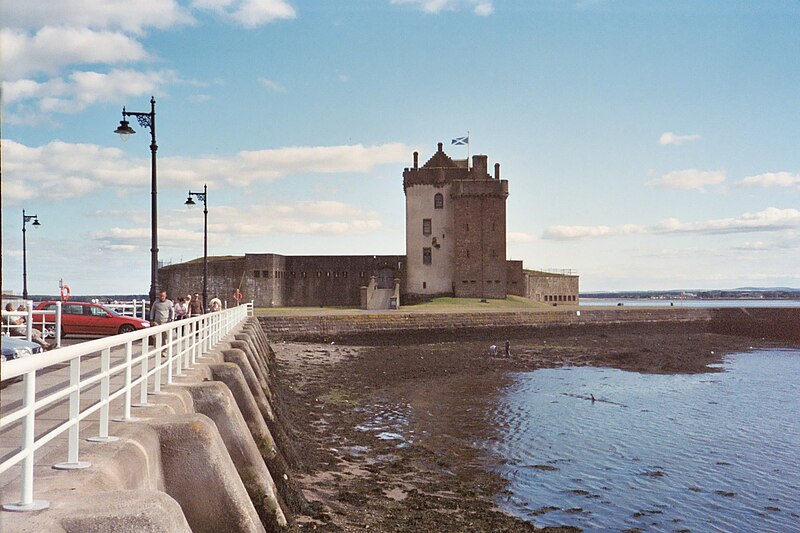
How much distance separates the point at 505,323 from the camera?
4694 cm

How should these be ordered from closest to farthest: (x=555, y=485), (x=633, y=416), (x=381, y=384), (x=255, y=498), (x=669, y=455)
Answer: (x=255, y=498)
(x=555, y=485)
(x=669, y=455)
(x=633, y=416)
(x=381, y=384)

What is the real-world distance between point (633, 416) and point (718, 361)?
62.0 feet

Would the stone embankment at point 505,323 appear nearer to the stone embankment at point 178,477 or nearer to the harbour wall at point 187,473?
the harbour wall at point 187,473

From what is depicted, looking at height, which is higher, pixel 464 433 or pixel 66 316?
pixel 66 316

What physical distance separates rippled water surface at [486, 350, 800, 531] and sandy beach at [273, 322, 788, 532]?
86 cm

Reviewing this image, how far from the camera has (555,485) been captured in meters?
12.6

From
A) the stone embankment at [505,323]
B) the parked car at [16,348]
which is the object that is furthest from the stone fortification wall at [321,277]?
the parked car at [16,348]

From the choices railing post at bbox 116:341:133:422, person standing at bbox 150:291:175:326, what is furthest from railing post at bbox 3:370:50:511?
person standing at bbox 150:291:175:326

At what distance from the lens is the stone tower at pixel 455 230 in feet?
199

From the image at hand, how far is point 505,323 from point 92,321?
30.9 meters

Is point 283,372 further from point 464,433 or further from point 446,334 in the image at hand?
point 446,334

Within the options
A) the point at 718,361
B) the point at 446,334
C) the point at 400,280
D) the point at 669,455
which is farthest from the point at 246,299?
the point at 669,455

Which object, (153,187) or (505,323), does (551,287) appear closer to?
(505,323)

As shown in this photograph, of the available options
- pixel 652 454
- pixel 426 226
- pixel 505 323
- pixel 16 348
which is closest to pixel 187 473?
pixel 16 348
